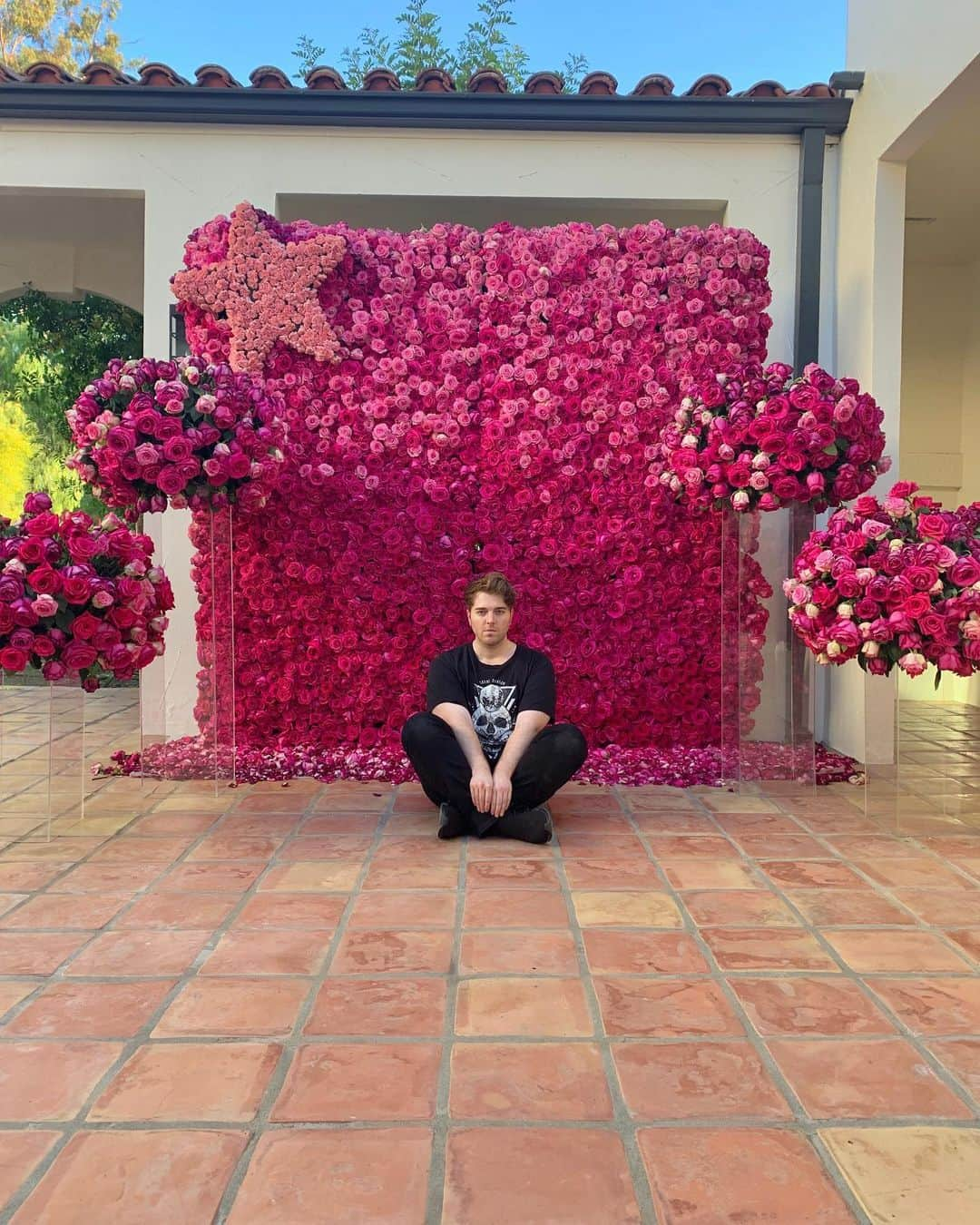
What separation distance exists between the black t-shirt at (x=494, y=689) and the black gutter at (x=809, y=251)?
2587mm

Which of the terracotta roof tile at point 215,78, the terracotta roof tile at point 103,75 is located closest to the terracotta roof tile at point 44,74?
the terracotta roof tile at point 103,75

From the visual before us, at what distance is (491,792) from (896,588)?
1.77m

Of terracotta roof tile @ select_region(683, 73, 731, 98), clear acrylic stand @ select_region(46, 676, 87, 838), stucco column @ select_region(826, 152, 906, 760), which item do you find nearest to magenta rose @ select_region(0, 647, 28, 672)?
clear acrylic stand @ select_region(46, 676, 87, 838)

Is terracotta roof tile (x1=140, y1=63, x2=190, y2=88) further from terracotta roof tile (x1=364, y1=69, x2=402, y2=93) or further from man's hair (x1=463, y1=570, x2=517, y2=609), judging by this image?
man's hair (x1=463, y1=570, x2=517, y2=609)

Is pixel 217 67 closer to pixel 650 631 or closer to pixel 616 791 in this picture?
pixel 650 631

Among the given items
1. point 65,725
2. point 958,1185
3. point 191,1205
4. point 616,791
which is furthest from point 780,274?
point 191,1205

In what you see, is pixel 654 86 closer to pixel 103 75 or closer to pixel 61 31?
pixel 103 75

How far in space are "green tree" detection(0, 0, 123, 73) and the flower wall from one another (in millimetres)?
14686

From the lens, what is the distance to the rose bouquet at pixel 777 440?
14.5 feet

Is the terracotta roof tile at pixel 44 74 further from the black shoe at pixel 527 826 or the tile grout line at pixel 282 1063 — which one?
the black shoe at pixel 527 826

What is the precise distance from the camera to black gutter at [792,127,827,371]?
5500 mm

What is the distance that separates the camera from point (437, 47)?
1560 centimetres

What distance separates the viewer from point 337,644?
5195 mm

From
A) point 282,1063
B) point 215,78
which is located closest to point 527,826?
point 282,1063
